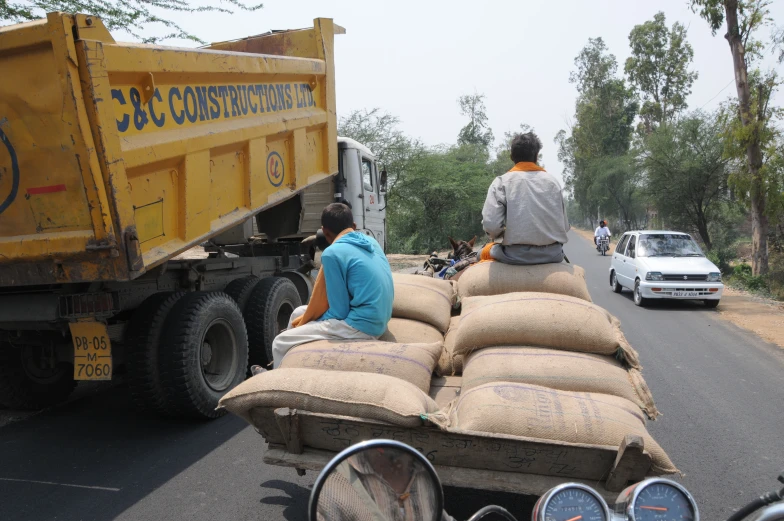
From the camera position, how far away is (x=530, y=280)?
4219 mm

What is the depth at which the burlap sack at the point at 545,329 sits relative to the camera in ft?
11.2

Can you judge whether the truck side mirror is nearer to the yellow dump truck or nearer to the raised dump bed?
→ the yellow dump truck

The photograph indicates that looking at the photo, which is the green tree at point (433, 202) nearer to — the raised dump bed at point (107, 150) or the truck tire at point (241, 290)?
the truck tire at point (241, 290)

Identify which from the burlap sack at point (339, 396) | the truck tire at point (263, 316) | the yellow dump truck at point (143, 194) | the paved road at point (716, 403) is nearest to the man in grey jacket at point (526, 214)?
the paved road at point (716, 403)

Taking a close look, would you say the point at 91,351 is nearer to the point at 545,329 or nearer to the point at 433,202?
the point at 545,329

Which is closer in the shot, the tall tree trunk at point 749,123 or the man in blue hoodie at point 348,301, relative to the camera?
the man in blue hoodie at point 348,301

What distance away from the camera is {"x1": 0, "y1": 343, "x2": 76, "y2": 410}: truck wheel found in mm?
5266

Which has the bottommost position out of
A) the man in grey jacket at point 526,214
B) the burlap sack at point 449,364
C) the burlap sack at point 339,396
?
the burlap sack at point 449,364

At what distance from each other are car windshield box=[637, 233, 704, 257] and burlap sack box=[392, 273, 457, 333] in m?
9.74

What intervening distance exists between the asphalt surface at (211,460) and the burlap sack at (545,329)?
0.94m

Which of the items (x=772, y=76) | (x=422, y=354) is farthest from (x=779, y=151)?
(x=422, y=354)

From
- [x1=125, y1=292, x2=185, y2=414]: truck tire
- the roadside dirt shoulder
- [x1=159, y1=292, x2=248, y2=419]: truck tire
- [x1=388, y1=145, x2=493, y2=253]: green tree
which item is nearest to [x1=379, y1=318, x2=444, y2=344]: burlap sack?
[x1=159, y1=292, x2=248, y2=419]: truck tire

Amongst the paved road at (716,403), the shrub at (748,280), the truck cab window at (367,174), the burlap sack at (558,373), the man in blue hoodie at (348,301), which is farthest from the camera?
the shrub at (748,280)

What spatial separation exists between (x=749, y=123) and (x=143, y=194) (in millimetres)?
16338
